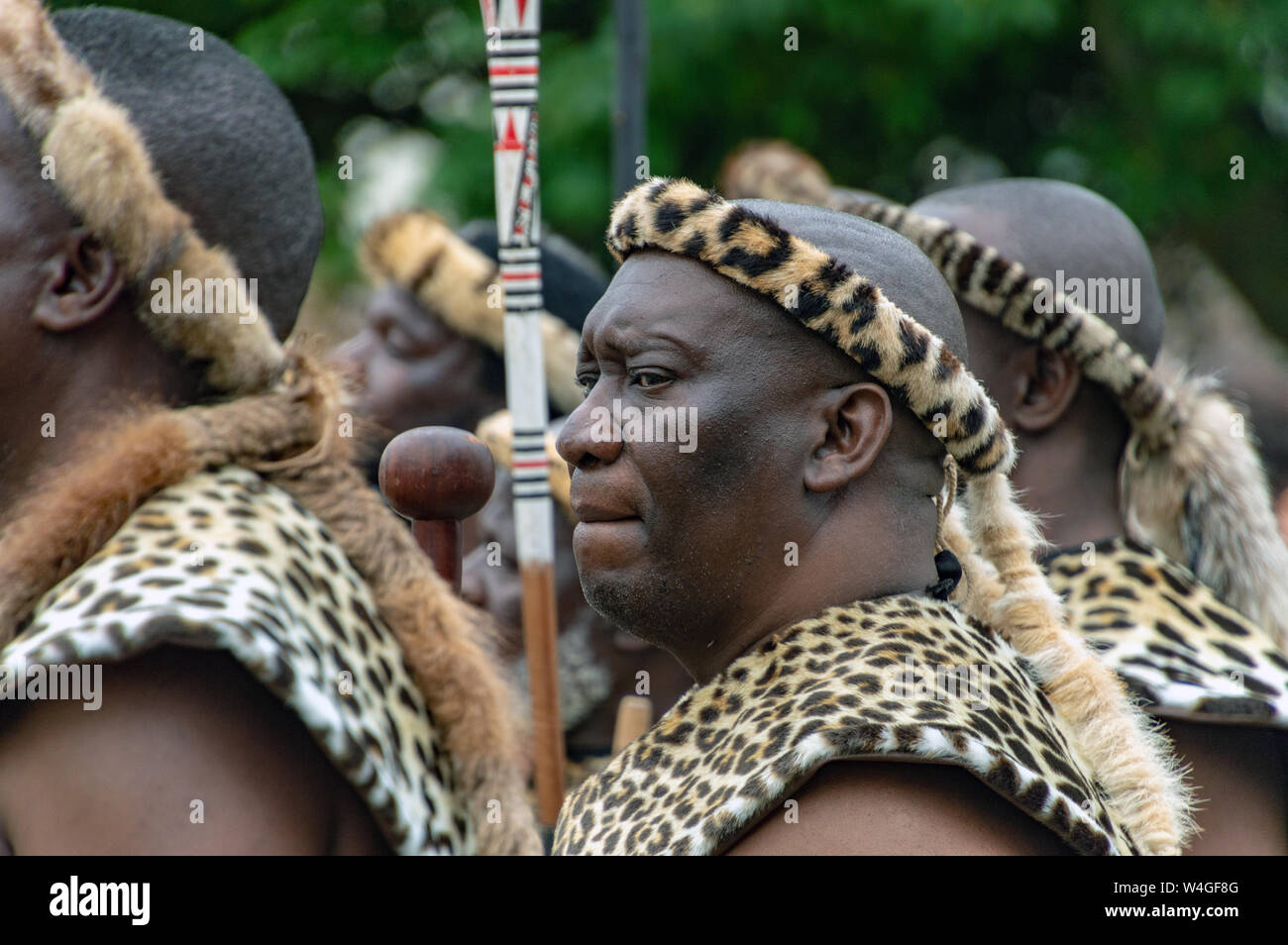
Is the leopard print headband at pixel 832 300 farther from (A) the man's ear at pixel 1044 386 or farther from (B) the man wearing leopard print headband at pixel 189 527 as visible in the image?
(A) the man's ear at pixel 1044 386

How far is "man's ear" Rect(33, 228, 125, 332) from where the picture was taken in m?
2.79

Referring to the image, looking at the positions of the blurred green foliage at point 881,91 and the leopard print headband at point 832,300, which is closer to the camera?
the leopard print headband at point 832,300

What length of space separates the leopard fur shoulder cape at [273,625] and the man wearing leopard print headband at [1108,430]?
4.83 ft

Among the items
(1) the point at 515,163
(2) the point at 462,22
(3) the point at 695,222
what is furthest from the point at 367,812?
(2) the point at 462,22

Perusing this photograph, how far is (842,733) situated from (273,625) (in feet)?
3.16

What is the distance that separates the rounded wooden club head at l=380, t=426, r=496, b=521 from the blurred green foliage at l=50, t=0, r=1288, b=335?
16.2 ft

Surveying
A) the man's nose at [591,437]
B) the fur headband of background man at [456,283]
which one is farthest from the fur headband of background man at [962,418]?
the fur headband of background man at [456,283]

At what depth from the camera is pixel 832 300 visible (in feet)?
7.33

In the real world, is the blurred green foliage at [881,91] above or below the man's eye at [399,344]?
above

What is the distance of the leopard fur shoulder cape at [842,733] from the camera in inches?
79.3

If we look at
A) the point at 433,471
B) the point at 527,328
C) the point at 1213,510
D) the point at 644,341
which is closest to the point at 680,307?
the point at 644,341

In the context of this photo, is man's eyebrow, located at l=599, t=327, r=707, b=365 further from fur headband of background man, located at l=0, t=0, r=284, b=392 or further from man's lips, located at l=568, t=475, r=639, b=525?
fur headband of background man, located at l=0, t=0, r=284, b=392

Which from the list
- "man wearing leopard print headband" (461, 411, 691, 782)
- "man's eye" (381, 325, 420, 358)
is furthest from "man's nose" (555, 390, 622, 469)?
"man's eye" (381, 325, 420, 358)

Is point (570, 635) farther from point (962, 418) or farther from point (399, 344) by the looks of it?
point (962, 418)
